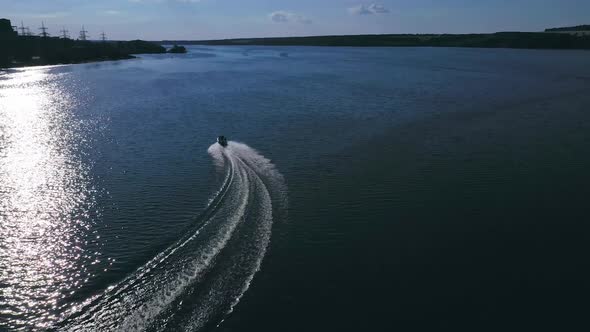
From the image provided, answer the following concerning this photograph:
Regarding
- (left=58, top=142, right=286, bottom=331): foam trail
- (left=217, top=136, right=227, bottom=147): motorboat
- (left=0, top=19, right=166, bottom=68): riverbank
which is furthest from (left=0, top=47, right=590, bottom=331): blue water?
(left=0, top=19, right=166, bottom=68): riverbank

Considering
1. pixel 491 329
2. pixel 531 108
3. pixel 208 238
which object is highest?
pixel 531 108

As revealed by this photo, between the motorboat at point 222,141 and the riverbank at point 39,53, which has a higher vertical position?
the riverbank at point 39,53

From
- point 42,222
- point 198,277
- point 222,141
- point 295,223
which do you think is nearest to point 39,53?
point 222,141

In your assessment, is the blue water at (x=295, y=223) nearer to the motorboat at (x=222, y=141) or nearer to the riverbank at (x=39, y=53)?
the motorboat at (x=222, y=141)

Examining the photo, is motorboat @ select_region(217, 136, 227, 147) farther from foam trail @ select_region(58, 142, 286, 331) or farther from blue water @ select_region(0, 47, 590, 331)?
foam trail @ select_region(58, 142, 286, 331)

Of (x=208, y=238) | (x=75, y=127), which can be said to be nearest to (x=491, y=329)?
(x=208, y=238)

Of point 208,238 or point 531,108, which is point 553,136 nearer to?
point 531,108

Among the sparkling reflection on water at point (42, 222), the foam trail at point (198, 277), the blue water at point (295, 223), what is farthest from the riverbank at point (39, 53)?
the foam trail at point (198, 277)
